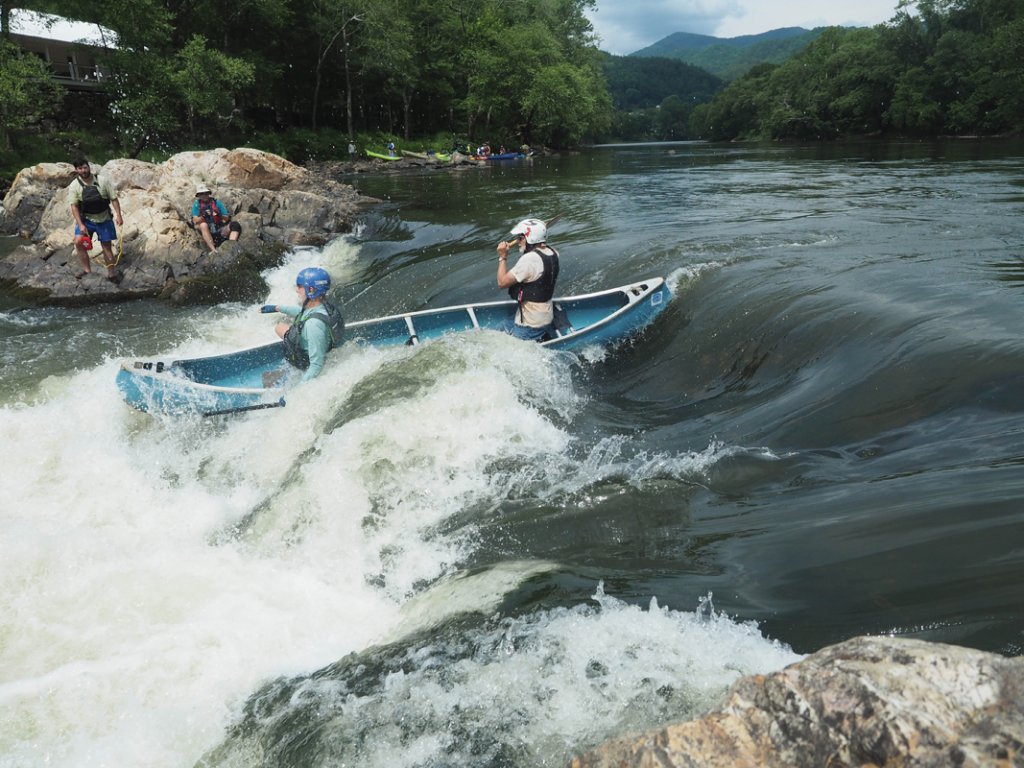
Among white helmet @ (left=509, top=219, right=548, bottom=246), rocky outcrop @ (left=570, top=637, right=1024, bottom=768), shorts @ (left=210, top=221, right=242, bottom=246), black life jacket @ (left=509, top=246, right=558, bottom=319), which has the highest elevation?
white helmet @ (left=509, top=219, right=548, bottom=246)

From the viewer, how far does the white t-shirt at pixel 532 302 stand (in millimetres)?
8359

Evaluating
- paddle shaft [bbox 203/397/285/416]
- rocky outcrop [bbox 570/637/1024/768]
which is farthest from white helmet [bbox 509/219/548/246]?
rocky outcrop [bbox 570/637/1024/768]

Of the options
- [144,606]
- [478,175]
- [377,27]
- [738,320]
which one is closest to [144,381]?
[144,606]

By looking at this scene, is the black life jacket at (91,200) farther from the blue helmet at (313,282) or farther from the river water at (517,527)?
the blue helmet at (313,282)

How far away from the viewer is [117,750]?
3244 millimetres

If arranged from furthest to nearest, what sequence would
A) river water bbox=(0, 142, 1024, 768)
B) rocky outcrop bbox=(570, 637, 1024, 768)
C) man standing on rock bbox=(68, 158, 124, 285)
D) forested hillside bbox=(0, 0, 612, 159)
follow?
forested hillside bbox=(0, 0, 612, 159) < man standing on rock bbox=(68, 158, 124, 285) < river water bbox=(0, 142, 1024, 768) < rocky outcrop bbox=(570, 637, 1024, 768)

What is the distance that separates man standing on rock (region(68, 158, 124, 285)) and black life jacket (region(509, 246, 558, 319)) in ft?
28.4

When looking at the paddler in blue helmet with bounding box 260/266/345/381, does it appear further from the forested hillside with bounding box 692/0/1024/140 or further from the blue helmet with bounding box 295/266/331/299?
the forested hillside with bounding box 692/0/1024/140

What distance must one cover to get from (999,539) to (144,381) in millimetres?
7565

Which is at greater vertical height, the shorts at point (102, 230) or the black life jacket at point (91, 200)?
the black life jacket at point (91, 200)

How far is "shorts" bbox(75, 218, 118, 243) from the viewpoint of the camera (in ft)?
42.2

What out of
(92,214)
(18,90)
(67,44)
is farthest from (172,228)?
(67,44)

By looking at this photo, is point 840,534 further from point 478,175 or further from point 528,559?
point 478,175

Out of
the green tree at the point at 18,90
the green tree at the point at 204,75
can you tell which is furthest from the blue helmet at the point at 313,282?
the green tree at the point at 204,75
